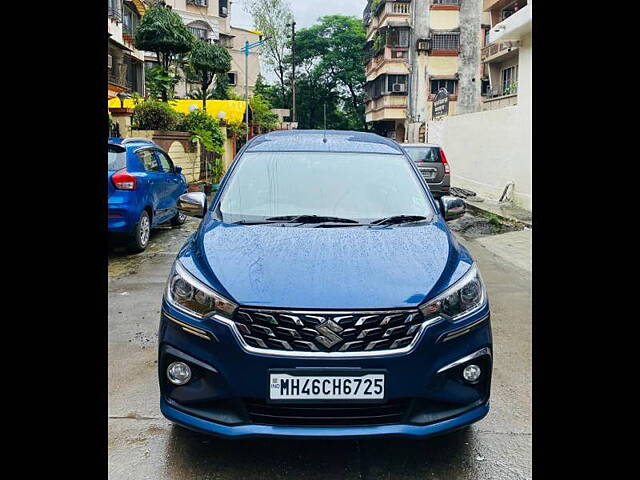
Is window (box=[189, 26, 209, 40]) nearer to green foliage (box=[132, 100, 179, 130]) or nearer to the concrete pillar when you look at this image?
green foliage (box=[132, 100, 179, 130])

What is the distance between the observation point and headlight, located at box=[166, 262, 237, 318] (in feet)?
8.89

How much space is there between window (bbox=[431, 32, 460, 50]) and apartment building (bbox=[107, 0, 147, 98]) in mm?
16337

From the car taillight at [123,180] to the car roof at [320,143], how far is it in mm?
3862

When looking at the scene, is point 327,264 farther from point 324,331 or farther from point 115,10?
point 115,10

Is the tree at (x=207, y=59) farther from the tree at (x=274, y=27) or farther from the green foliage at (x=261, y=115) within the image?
the tree at (x=274, y=27)

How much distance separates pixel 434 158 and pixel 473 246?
5.64m

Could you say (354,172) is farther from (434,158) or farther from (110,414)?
(434,158)

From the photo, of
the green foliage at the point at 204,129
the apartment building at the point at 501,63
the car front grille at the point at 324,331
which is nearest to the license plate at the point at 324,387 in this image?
Answer: the car front grille at the point at 324,331

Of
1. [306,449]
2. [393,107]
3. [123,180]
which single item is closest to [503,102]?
[393,107]

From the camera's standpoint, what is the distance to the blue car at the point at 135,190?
8094 millimetres

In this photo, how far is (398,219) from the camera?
369 centimetres

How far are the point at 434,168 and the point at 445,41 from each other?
23100 millimetres

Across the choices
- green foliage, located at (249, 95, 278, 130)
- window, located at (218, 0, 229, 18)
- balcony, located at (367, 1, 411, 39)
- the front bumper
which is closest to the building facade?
the front bumper
